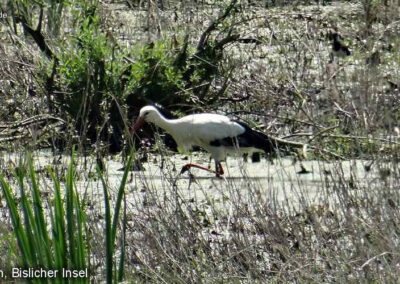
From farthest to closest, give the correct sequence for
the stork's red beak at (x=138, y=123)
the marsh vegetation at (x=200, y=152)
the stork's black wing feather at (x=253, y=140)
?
the stork's red beak at (x=138, y=123), the stork's black wing feather at (x=253, y=140), the marsh vegetation at (x=200, y=152)

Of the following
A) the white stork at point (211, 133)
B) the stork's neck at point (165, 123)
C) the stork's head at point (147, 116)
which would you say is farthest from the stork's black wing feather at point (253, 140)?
the stork's head at point (147, 116)

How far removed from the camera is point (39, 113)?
8469 mm

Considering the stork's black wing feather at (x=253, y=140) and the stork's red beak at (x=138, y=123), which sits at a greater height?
the stork's red beak at (x=138, y=123)

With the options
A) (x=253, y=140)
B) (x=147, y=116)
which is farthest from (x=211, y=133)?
(x=147, y=116)

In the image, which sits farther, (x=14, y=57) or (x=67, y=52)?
(x=14, y=57)

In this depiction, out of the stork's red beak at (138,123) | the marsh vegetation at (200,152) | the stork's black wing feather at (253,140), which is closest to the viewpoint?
the marsh vegetation at (200,152)

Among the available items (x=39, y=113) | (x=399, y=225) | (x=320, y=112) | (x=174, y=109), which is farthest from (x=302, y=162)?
(x=399, y=225)

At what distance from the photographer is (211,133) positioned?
25.0ft

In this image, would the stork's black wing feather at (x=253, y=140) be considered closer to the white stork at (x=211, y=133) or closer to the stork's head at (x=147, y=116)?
the white stork at (x=211, y=133)

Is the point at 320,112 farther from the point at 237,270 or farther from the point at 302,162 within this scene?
the point at 237,270

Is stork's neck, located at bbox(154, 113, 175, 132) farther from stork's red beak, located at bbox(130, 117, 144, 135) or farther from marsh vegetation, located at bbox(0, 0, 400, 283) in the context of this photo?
marsh vegetation, located at bbox(0, 0, 400, 283)

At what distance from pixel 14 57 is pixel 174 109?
1.47 metres

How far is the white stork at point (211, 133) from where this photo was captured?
747 cm

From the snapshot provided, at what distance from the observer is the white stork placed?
7.47 metres
